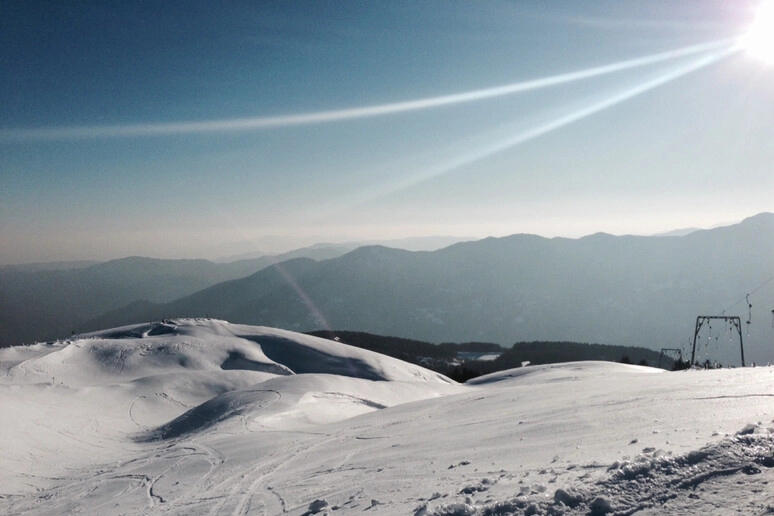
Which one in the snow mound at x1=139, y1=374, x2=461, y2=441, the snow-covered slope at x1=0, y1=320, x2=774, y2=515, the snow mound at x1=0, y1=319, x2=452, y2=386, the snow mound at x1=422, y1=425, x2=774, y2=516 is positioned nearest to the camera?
the snow mound at x1=422, y1=425, x2=774, y2=516

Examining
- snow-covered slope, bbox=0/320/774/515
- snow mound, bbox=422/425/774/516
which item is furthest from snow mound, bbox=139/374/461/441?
snow mound, bbox=422/425/774/516

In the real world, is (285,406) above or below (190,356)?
below

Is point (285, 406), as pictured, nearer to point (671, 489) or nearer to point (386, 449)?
point (386, 449)

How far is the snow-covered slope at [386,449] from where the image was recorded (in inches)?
241

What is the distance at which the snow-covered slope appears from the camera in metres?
6.12

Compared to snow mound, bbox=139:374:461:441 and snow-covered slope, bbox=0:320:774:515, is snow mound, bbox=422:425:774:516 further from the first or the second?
snow mound, bbox=139:374:461:441

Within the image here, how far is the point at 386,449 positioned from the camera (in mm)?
12859

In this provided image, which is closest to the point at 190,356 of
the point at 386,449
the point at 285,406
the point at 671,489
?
the point at 285,406

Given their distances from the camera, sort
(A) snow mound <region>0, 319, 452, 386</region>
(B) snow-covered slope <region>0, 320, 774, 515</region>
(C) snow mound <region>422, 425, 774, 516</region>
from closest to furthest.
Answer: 1. (C) snow mound <region>422, 425, 774, 516</region>
2. (B) snow-covered slope <region>0, 320, 774, 515</region>
3. (A) snow mound <region>0, 319, 452, 386</region>

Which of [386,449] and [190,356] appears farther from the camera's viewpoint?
[190,356]

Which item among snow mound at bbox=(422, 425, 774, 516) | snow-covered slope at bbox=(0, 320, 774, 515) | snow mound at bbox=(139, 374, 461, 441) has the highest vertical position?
snow mound at bbox=(422, 425, 774, 516)

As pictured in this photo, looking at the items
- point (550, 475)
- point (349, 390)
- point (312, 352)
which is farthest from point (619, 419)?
point (312, 352)

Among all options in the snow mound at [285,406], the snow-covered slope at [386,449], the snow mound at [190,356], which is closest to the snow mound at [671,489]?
the snow-covered slope at [386,449]

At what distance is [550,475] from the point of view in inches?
284
